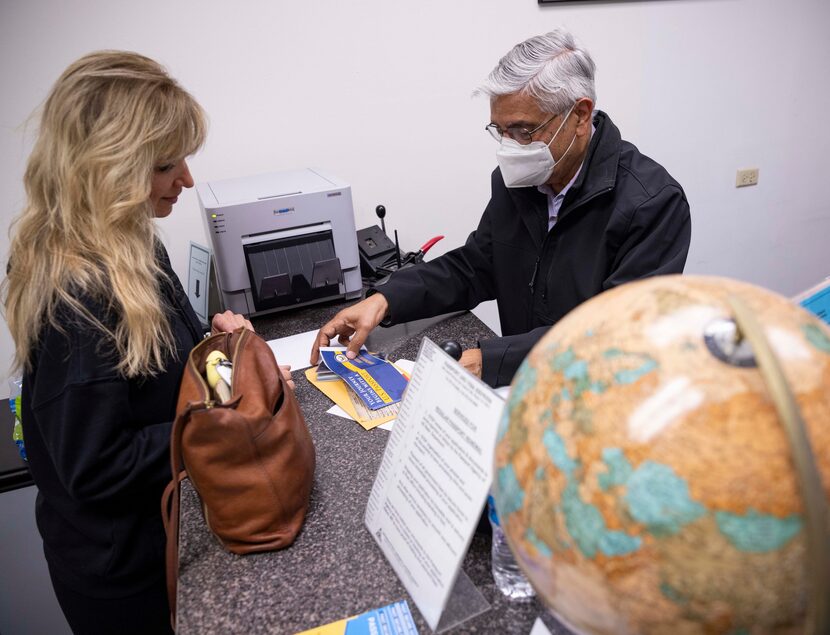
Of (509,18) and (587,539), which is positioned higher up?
(509,18)

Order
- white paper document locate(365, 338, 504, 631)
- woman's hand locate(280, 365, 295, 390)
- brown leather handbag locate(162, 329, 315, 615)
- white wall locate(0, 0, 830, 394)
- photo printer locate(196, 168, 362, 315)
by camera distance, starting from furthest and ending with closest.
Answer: white wall locate(0, 0, 830, 394) → photo printer locate(196, 168, 362, 315) → woman's hand locate(280, 365, 295, 390) → brown leather handbag locate(162, 329, 315, 615) → white paper document locate(365, 338, 504, 631)

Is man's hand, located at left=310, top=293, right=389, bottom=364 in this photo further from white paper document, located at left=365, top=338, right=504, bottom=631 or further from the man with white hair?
white paper document, located at left=365, top=338, right=504, bottom=631

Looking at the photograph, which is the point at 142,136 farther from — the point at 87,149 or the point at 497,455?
the point at 497,455

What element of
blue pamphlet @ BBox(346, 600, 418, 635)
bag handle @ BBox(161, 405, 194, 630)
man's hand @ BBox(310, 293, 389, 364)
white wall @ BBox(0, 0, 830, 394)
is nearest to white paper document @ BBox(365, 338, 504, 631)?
blue pamphlet @ BBox(346, 600, 418, 635)

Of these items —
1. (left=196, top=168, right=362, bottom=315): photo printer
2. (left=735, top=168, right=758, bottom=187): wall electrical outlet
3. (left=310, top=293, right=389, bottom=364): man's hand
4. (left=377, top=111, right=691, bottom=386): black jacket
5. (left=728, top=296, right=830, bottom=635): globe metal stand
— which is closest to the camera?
(left=728, top=296, right=830, bottom=635): globe metal stand

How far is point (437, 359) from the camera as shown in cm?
71

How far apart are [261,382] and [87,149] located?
1.56 ft

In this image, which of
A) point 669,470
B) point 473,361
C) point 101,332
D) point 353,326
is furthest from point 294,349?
point 669,470

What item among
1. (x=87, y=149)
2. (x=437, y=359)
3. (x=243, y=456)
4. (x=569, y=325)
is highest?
(x=87, y=149)

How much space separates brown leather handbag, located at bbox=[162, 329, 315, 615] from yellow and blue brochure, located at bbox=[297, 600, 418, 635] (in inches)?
6.2

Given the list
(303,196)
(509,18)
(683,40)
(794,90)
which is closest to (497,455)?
(303,196)

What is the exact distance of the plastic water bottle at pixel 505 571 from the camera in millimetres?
680

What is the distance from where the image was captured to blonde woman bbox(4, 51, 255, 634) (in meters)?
0.83

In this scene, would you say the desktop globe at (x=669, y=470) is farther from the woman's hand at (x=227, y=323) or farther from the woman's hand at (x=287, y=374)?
the woman's hand at (x=227, y=323)
